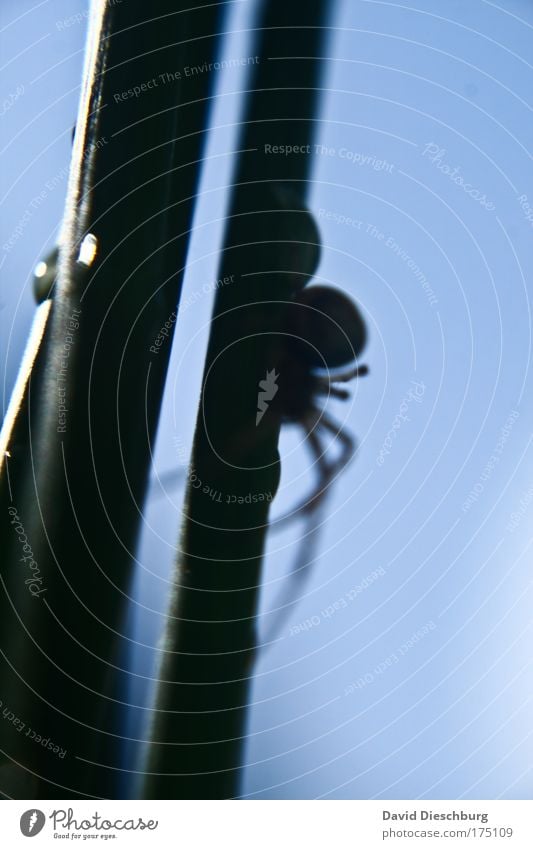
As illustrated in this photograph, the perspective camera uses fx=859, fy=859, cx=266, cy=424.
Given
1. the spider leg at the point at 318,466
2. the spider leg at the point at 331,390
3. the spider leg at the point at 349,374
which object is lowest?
the spider leg at the point at 318,466

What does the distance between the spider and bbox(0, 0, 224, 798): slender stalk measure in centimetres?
8

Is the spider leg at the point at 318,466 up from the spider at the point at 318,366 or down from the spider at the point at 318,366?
down

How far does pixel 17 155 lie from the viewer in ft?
1.76

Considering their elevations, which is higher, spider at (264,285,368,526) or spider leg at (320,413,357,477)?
spider at (264,285,368,526)

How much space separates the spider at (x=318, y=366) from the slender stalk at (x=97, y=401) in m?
0.08

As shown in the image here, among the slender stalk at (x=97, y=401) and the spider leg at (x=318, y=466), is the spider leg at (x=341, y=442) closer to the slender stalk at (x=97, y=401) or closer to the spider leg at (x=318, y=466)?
the spider leg at (x=318, y=466)

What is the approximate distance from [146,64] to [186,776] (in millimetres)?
444

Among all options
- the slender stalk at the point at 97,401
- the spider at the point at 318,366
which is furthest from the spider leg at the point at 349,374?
the slender stalk at the point at 97,401

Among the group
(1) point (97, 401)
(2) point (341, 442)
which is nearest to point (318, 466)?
(2) point (341, 442)

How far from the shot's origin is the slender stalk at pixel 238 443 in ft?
1.74

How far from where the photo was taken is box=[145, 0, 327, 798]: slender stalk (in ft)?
1.74

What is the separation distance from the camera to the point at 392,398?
547mm

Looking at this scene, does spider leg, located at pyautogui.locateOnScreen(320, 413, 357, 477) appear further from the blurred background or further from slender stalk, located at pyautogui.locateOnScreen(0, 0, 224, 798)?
slender stalk, located at pyautogui.locateOnScreen(0, 0, 224, 798)

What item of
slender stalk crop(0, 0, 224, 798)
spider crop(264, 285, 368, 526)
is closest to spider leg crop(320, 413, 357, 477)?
spider crop(264, 285, 368, 526)
